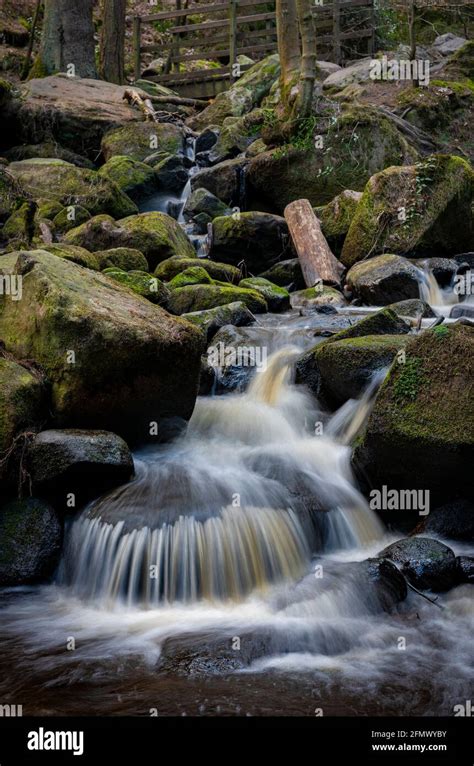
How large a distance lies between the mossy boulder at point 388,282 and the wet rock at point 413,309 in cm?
93

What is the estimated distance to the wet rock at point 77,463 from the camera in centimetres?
545

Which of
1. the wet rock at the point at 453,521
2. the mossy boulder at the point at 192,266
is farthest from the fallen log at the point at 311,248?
the wet rock at the point at 453,521

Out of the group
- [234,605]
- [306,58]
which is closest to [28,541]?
[234,605]

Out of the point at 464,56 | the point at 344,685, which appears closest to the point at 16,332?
the point at 344,685

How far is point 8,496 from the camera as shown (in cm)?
547

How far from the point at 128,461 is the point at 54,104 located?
15181 mm

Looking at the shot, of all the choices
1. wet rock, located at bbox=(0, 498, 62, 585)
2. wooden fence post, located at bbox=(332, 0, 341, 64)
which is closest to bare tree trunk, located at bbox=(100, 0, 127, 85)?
wooden fence post, located at bbox=(332, 0, 341, 64)

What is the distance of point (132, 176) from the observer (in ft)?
50.7

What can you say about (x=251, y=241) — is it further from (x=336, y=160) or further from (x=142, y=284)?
(x=142, y=284)

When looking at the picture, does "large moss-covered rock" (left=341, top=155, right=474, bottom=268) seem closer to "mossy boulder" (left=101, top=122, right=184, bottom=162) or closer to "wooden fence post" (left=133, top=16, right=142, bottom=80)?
"mossy boulder" (left=101, top=122, right=184, bottom=162)

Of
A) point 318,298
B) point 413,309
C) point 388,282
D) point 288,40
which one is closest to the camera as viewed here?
point 413,309

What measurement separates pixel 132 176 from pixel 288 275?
505cm

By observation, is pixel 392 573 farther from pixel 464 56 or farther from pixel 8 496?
pixel 464 56

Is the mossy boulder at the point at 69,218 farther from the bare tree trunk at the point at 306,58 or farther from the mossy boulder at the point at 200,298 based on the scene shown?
the bare tree trunk at the point at 306,58
